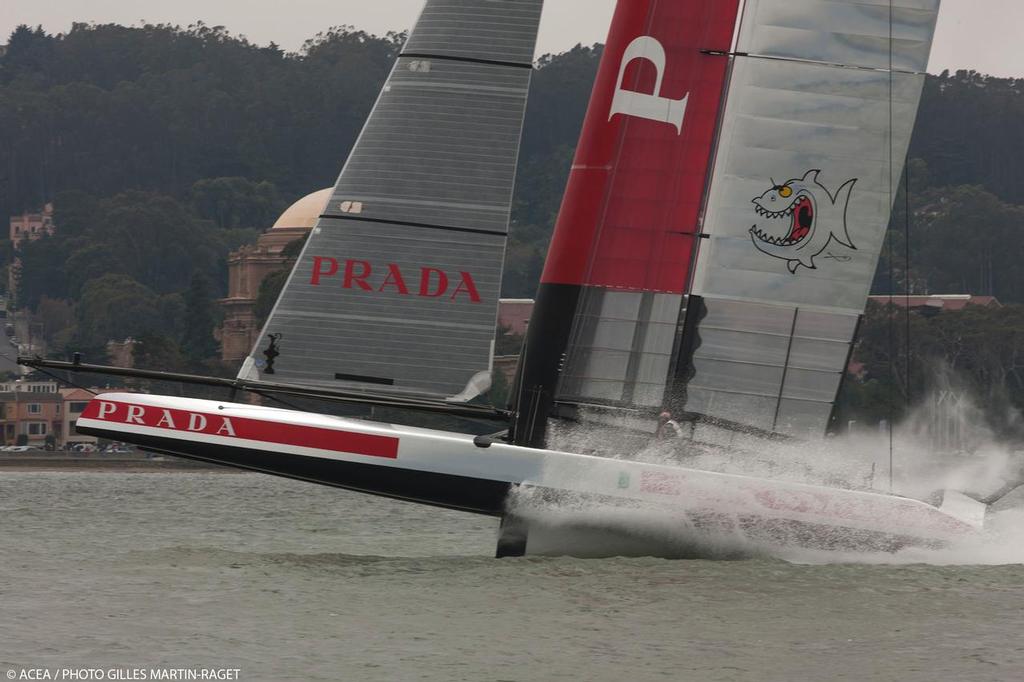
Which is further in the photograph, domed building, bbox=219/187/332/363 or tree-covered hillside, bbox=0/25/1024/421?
tree-covered hillside, bbox=0/25/1024/421

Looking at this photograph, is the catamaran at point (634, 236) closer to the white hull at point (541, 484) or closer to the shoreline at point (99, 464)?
the white hull at point (541, 484)

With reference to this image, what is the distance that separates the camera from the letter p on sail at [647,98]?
14.7 meters

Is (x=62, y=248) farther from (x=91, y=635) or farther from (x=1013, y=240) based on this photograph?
(x=91, y=635)

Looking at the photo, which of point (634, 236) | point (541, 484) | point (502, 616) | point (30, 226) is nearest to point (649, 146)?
point (634, 236)

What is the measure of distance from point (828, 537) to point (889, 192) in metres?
2.65

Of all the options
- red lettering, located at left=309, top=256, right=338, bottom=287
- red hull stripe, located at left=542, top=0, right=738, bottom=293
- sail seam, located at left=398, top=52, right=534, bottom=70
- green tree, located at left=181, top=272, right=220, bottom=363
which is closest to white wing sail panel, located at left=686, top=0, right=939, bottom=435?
red hull stripe, located at left=542, top=0, right=738, bottom=293

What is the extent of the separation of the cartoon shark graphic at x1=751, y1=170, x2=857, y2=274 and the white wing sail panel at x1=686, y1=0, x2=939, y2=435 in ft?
0.04

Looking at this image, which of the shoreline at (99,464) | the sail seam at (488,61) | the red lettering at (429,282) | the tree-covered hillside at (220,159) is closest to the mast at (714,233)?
the sail seam at (488,61)

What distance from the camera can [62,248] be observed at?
4380 inches

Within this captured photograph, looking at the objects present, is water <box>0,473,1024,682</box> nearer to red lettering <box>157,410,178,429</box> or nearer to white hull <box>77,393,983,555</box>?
white hull <box>77,393,983,555</box>

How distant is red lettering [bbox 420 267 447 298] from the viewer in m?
14.6

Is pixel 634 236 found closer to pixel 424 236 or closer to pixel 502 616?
pixel 424 236

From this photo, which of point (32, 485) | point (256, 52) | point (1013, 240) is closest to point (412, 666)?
point (32, 485)

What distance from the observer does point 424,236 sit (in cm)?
1462
